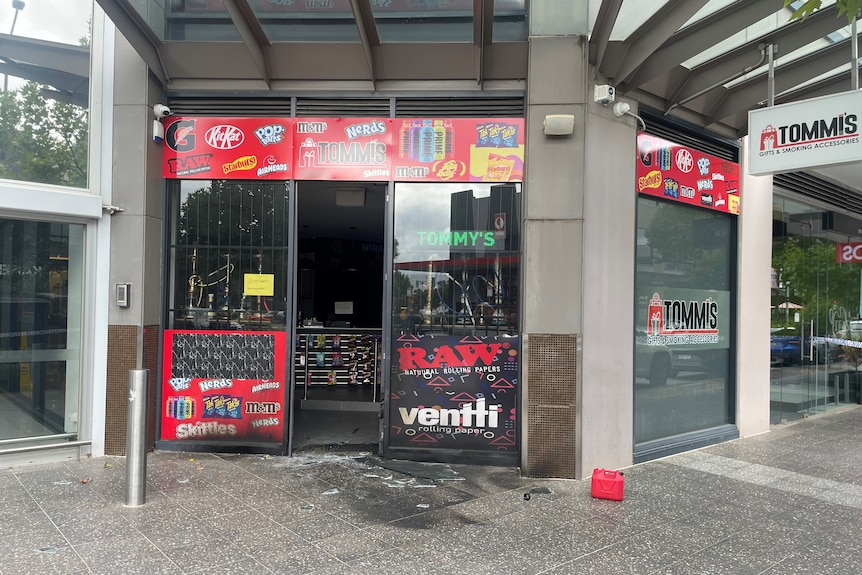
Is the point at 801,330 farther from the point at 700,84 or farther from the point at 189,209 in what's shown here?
the point at 189,209

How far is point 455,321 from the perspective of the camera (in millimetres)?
6234

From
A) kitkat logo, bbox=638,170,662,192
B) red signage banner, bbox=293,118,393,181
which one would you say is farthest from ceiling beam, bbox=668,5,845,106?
red signage banner, bbox=293,118,393,181

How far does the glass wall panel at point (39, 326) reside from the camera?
5828mm

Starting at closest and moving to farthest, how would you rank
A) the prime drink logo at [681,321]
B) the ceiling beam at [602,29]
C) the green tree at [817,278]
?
1. the ceiling beam at [602,29]
2. the prime drink logo at [681,321]
3. the green tree at [817,278]

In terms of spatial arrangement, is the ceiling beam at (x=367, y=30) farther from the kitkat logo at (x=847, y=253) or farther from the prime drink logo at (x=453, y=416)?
the kitkat logo at (x=847, y=253)

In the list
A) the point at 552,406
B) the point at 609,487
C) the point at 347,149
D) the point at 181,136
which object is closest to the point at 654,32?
the point at 347,149

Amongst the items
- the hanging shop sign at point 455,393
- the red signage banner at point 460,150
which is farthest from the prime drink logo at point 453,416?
the red signage banner at point 460,150

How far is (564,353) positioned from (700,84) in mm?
3498

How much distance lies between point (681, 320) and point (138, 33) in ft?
22.8

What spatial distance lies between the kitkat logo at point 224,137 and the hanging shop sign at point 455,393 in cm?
289

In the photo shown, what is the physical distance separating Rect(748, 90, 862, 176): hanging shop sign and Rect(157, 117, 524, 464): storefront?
2.32 m

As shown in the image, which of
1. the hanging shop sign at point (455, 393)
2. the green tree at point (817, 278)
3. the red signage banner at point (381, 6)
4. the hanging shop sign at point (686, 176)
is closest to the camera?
the red signage banner at point (381, 6)

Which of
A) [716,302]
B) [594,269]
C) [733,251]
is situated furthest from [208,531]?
[733,251]

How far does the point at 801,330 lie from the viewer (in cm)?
955
